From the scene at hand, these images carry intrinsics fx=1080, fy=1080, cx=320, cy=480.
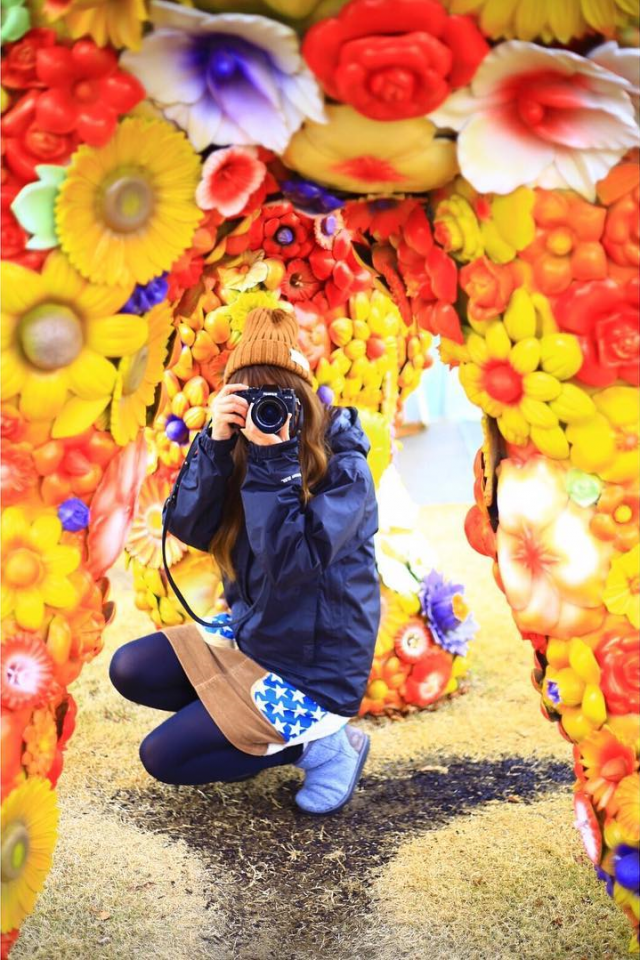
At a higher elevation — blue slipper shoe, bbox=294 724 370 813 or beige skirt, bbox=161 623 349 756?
beige skirt, bbox=161 623 349 756

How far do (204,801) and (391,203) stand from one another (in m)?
1.41

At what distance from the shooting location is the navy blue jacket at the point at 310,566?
198 cm

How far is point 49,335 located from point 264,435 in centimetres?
56

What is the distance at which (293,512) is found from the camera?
6.39 ft

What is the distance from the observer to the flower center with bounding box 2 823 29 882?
149 centimetres

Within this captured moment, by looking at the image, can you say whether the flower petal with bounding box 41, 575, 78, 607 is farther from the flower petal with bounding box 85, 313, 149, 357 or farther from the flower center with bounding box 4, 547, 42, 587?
the flower petal with bounding box 85, 313, 149, 357

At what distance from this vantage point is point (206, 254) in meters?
1.61

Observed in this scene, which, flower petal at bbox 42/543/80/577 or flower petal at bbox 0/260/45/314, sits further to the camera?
flower petal at bbox 42/543/80/577

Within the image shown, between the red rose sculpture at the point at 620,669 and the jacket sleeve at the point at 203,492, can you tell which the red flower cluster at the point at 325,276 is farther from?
the red rose sculpture at the point at 620,669

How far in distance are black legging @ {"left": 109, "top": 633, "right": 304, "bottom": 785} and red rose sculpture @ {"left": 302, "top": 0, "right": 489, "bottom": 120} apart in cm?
137

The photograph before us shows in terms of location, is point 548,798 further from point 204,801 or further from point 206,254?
point 206,254

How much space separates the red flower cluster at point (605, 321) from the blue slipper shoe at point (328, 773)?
1.23 m

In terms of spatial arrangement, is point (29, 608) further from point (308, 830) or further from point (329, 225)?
point (329, 225)

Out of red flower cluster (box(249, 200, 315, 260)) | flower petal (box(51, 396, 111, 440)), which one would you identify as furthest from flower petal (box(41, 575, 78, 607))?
red flower cluster (box(249, 200, 315, 260))
